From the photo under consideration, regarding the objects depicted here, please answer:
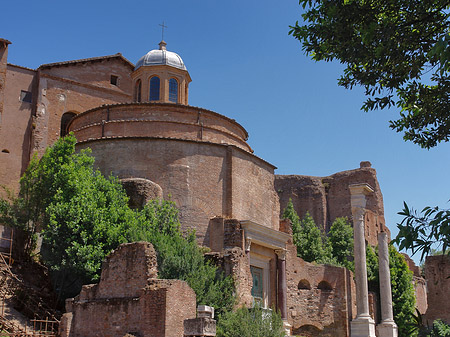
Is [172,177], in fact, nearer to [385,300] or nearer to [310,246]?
[385,300]

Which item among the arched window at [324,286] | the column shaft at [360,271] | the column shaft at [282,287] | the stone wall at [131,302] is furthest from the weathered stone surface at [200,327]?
the arched window at [324,286]

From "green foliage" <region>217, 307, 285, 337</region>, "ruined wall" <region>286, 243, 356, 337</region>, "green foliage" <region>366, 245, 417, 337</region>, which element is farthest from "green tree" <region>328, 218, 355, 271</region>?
"green foliage" <region>217, 307, 285, 337</region>

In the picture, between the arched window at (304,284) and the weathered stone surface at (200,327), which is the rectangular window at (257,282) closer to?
the arched window at (304,284)

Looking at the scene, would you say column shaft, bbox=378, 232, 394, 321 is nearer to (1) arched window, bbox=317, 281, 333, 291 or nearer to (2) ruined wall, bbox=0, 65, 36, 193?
(1) arched window, bbox=317, 281, 333, 291

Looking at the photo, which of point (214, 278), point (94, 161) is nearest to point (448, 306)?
point (214, 278)

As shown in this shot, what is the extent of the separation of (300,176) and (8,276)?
36.7 meters

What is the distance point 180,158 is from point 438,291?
14575 mm

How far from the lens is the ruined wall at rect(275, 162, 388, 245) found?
5238 cm

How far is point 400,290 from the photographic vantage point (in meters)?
32.3

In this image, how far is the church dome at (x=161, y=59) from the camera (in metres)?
30.4

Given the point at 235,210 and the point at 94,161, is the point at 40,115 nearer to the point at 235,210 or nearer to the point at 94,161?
the point at 94,161

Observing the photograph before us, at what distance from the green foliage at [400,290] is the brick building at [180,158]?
446 centimetres

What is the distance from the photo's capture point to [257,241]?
958 inches

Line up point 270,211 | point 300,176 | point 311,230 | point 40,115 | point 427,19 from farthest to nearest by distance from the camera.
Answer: point 300,176, point 311,230, point 40,115, point 270,211, point 427,19
